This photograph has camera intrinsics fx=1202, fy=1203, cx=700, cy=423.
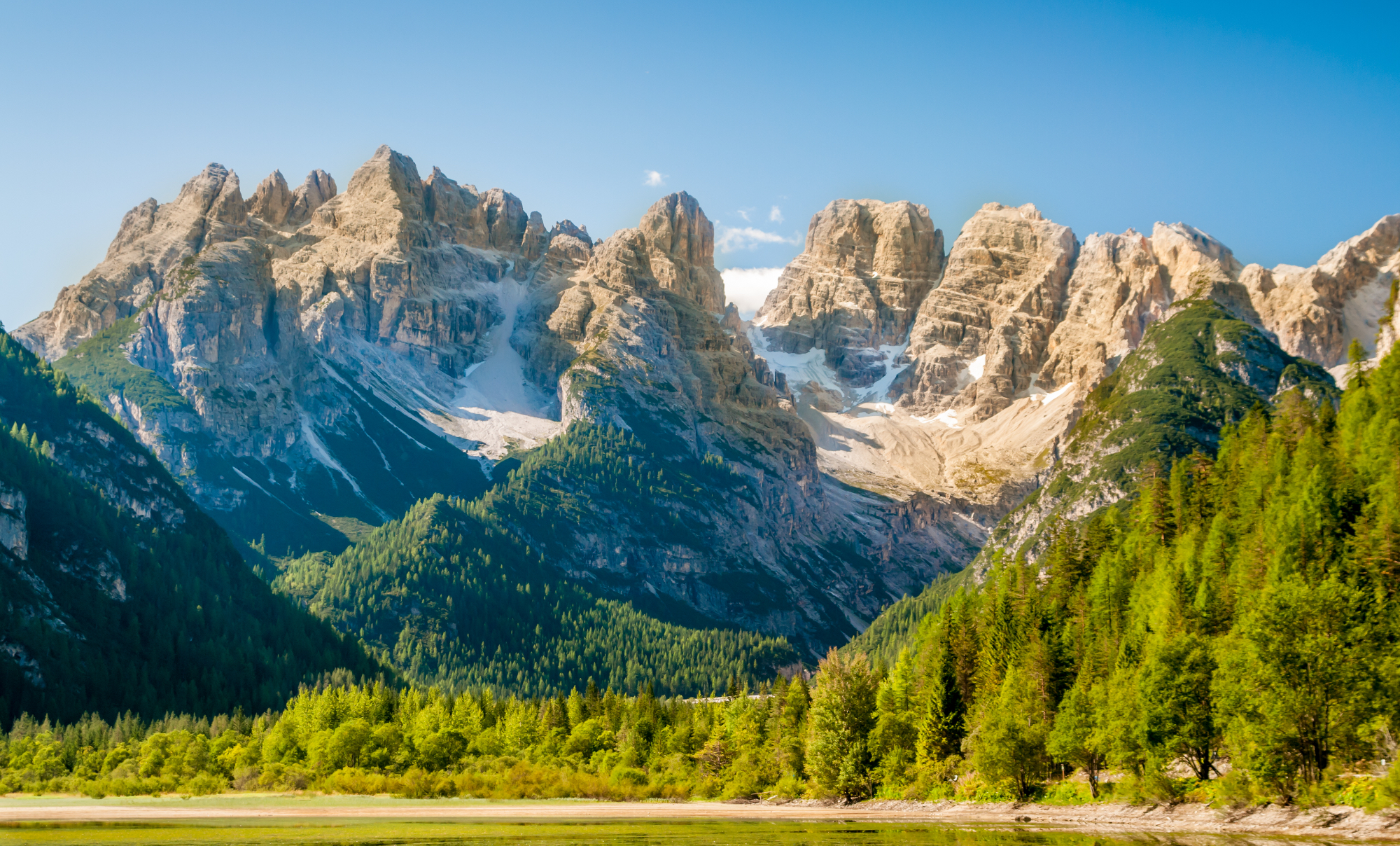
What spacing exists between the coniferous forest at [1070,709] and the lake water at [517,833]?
12.2 meters

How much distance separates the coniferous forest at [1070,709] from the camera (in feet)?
252

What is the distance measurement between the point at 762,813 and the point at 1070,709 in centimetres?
2929

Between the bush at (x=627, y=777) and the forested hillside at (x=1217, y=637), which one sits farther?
the bush at (x=627, y=777)

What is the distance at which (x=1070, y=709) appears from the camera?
315 ft

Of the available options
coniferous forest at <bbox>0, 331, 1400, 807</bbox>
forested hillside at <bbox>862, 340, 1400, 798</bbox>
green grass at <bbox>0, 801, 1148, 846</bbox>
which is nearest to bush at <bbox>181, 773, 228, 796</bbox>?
coniferous forest at <bbox>0, 331, 1400, 807</bbox>

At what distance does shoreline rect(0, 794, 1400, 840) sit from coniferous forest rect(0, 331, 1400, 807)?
1.49 m

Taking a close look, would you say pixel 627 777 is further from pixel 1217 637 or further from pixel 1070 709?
pixel 1217 637

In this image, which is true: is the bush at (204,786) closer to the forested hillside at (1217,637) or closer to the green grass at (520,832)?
the green grass at (520,832)

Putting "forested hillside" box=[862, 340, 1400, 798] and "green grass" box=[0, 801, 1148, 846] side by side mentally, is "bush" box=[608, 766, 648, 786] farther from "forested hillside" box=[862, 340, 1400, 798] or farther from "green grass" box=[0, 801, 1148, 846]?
"forested hillside" box=[862, 340, 1400, 798]

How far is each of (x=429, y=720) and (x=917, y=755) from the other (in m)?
60.6

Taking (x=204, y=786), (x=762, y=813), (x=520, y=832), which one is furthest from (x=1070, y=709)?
(x=204, y=786)

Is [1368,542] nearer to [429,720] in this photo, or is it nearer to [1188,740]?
[1188,740]

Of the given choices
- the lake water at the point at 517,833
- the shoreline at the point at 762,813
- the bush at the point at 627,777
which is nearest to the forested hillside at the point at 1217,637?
the shoreline at the point at 762,813

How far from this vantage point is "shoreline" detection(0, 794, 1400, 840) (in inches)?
2847
